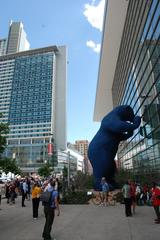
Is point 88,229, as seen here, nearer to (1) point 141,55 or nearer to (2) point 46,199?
(2) point 46,199

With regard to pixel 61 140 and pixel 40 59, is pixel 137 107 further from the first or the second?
pixel 40 59

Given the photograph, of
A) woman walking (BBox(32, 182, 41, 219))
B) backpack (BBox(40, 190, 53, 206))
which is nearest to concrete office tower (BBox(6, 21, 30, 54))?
woman walking (BBox(32, 182, 41, 219))

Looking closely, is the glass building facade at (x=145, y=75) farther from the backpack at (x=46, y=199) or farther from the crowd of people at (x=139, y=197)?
the backpack at (x=46, y=199)

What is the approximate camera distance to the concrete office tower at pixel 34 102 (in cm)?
11331

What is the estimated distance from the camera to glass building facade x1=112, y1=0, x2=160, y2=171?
18000 mm

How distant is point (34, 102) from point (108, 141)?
10600cm

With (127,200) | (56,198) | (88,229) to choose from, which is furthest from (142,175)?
(56,198)

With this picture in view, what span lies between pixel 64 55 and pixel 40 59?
39.3 ft

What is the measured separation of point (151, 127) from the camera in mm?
19875

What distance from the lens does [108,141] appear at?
18.8m

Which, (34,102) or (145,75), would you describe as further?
(34,102)

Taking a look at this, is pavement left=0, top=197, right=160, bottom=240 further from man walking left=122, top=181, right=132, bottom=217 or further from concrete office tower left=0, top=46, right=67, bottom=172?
concrete office tower left=0, top=46, right=67, bottom=172

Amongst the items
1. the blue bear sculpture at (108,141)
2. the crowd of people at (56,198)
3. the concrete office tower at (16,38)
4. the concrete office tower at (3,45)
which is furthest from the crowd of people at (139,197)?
the concrete office tower at (3,45)

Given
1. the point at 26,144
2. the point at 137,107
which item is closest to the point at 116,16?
the point at 137,107
